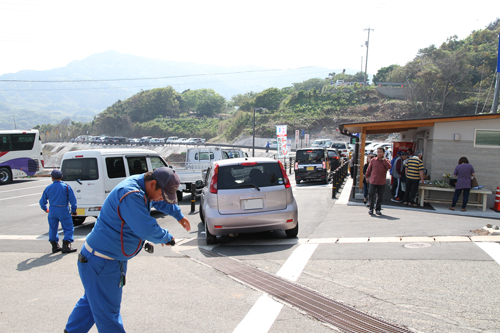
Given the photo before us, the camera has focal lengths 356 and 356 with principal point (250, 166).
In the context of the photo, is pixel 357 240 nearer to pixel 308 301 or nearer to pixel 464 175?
pixel 308 301

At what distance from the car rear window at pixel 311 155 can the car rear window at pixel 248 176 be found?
12.5 metres

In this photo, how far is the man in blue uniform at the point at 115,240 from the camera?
2.86m

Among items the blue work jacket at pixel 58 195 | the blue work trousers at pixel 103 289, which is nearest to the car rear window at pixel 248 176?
the blue work jacket at pixel 58 195

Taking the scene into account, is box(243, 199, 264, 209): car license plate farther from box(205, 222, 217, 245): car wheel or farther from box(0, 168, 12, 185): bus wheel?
box(0, 168, 12, 185): bus wheel

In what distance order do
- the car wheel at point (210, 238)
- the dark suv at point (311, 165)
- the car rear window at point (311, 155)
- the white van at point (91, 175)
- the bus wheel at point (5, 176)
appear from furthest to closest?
the bus wheel at point (5, 176) < the car rear window at point (311, 155) < the dark suv at point (311, 165) < the white van at point (91, 175) < the car wheel at point (210, 238)

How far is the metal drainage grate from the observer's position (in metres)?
3.78

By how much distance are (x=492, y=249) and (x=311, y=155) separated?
13.7m

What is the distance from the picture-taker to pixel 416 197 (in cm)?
1269

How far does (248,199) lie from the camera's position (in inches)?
278

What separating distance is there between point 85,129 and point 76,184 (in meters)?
142

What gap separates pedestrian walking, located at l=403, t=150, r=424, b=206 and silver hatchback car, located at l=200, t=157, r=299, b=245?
19.5 feet

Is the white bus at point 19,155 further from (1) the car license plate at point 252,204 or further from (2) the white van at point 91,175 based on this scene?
(1) the car license plate at point 252,204

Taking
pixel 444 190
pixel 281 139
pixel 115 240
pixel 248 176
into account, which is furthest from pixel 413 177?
pixel 281 139

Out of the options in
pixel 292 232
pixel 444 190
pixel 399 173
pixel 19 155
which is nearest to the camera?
pixel 292 232
